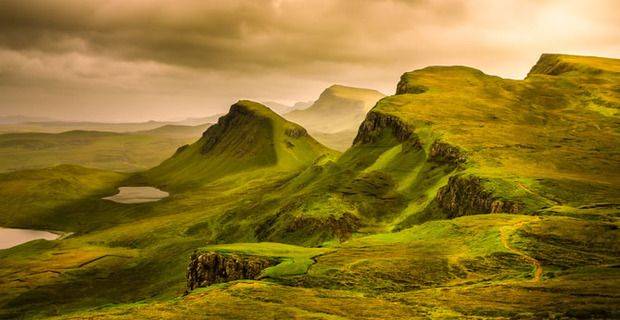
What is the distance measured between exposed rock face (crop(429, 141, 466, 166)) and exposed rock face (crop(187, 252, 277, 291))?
9936cm

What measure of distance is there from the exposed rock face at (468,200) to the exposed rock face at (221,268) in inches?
2515

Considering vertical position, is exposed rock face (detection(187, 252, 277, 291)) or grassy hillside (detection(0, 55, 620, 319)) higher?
grassy hillside (detection(0, 55, 620, 319))

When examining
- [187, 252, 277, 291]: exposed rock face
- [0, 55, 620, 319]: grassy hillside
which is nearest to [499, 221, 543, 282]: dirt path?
[0, 55, 620, 319]: grassy hillside

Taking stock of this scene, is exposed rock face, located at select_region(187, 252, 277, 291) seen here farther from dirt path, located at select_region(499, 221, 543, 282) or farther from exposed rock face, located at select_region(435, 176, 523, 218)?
exposed rock face, located at select_region(435, 176, 523, 218)

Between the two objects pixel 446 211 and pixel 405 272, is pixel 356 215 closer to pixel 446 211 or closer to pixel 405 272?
pixel 446 211

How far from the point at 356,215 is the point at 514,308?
4440 inches

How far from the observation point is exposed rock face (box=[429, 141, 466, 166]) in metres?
174

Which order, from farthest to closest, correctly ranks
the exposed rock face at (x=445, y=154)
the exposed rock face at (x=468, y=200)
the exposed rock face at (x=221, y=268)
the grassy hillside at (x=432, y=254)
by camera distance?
the exposed rock face at (x=445, y=154), the exposed rock face at (x=468, y=200), the exposed rock face at (x=221, y=268), the grassy hillside at (x=432, y=254)

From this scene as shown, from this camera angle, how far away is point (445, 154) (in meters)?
185

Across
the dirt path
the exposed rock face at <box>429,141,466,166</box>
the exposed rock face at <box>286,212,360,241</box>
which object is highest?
the exposed rock face at <box>429,141,466,166</box>

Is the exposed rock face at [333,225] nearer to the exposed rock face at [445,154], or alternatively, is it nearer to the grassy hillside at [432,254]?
the grassy hillside at [432,254]

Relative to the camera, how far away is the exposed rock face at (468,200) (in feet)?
410

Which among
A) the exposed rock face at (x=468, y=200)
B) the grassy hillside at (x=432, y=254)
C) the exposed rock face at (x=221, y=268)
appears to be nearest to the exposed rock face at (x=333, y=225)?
the grassy hillside at (x=432, y=254)

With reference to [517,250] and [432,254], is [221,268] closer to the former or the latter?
[432,254]
